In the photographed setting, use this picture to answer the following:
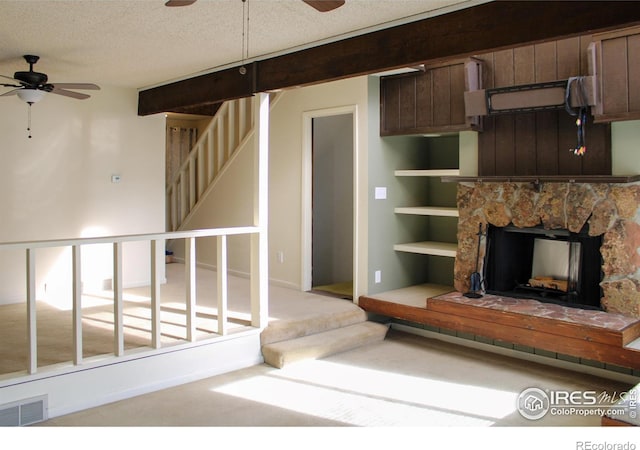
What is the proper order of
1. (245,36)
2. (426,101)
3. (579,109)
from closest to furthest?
1. (245,36)
2. (579,109)
3. (426,101)

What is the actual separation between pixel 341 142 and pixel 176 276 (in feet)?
8.87

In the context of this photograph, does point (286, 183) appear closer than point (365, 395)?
No

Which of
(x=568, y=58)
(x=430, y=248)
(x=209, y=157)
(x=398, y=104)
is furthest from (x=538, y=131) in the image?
(x=209, y=157)

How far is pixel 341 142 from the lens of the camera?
22.9ft

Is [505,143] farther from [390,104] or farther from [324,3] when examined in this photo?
[324,3]

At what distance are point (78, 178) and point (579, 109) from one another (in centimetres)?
500

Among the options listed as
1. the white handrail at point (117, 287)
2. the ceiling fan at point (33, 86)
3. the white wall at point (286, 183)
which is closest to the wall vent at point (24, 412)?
the white handrail at point (117, 287)

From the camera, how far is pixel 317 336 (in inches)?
204

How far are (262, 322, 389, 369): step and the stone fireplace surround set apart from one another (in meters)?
1.08

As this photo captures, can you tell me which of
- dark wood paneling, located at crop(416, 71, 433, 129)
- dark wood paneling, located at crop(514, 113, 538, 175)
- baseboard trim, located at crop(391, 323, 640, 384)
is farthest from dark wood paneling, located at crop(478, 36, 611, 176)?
baseboard trim, located at crop(391, 323, 640, 384)

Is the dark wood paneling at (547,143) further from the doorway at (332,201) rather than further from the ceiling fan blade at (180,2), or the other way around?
the ceiling fan blade at (180,2)

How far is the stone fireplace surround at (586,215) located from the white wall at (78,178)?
3770 millimetres

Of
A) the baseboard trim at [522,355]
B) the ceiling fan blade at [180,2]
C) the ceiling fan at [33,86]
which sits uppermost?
the ceiling fan at [33,86]

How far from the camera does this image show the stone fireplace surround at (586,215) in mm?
4512
